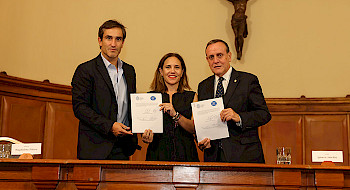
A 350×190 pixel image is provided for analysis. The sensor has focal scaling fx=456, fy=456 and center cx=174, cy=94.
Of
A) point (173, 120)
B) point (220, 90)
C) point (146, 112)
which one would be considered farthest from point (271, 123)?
point (146, 112)

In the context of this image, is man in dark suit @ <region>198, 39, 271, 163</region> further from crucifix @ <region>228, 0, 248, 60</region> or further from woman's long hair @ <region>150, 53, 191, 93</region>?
crucifix @ <region>228, 0, 248, 60</region>

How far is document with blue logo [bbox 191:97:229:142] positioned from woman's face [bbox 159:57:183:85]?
1.51 ft

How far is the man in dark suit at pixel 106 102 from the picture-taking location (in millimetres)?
3008

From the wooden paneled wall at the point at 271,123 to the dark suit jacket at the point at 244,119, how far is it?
6.83ft

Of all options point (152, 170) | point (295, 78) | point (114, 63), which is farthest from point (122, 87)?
point (295, 78)

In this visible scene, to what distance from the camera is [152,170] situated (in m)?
2.63

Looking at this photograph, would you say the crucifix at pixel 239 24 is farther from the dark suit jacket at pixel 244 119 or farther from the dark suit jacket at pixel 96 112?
the dark suit jacket at pixel 96 112

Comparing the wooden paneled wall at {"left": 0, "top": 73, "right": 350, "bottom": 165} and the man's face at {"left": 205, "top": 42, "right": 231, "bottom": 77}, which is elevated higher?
the man's face at {"left": 205, "top": 42, "right": 231, "bottom": 77}

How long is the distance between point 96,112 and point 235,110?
97 centimetres

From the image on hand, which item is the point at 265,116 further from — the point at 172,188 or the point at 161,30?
the point at 161,30

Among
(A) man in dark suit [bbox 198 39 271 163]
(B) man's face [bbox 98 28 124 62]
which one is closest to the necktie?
(A) man in dark suit [bbox 198 39 271 163]

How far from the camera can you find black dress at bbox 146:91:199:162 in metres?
3.26

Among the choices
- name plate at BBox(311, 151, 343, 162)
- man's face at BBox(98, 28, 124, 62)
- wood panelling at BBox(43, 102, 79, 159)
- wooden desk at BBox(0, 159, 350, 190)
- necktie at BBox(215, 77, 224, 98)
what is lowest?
wooden desk at BBox(0, 159, 350, 190)

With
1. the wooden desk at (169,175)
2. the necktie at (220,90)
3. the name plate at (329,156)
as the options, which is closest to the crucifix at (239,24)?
the necktie at (220,90)
